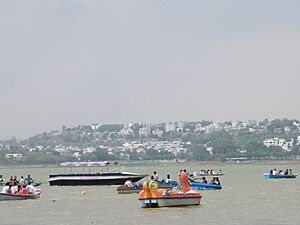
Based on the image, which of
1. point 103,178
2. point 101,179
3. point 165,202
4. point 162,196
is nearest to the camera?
point 162,196

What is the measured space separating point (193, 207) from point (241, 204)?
21.0ft

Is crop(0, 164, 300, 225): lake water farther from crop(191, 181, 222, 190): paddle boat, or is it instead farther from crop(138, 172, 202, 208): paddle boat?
crop(191, 181, 222, 190): paddle boat

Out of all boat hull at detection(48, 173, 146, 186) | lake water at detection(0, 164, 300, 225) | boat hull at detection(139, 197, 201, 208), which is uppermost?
boat hull at detection(48, 173, 146, 186)

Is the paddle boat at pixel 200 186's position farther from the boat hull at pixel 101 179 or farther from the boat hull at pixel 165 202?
the boat hull at pixel 165 202

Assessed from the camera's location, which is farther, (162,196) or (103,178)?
(103,178)

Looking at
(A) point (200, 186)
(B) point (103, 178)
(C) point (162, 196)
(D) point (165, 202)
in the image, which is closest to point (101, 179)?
(B) point (103, 178)

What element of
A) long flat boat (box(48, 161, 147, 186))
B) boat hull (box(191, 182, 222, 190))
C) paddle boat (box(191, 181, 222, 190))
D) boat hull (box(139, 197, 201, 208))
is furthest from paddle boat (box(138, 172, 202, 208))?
long flat boat (box(48, 161, 147, 186))

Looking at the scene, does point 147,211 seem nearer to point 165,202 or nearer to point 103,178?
point 165,202

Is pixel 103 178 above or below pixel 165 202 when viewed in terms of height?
above

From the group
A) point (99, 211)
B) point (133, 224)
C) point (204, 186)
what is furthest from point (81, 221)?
point (204, 186)

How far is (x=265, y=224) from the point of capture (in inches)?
1613

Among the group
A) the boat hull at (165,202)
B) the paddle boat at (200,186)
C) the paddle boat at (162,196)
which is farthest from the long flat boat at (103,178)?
the paddle boat at (162,196)

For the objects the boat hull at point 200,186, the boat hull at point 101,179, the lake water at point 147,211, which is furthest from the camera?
the boat hull at point 101,179

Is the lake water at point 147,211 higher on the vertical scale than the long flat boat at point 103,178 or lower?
lower
